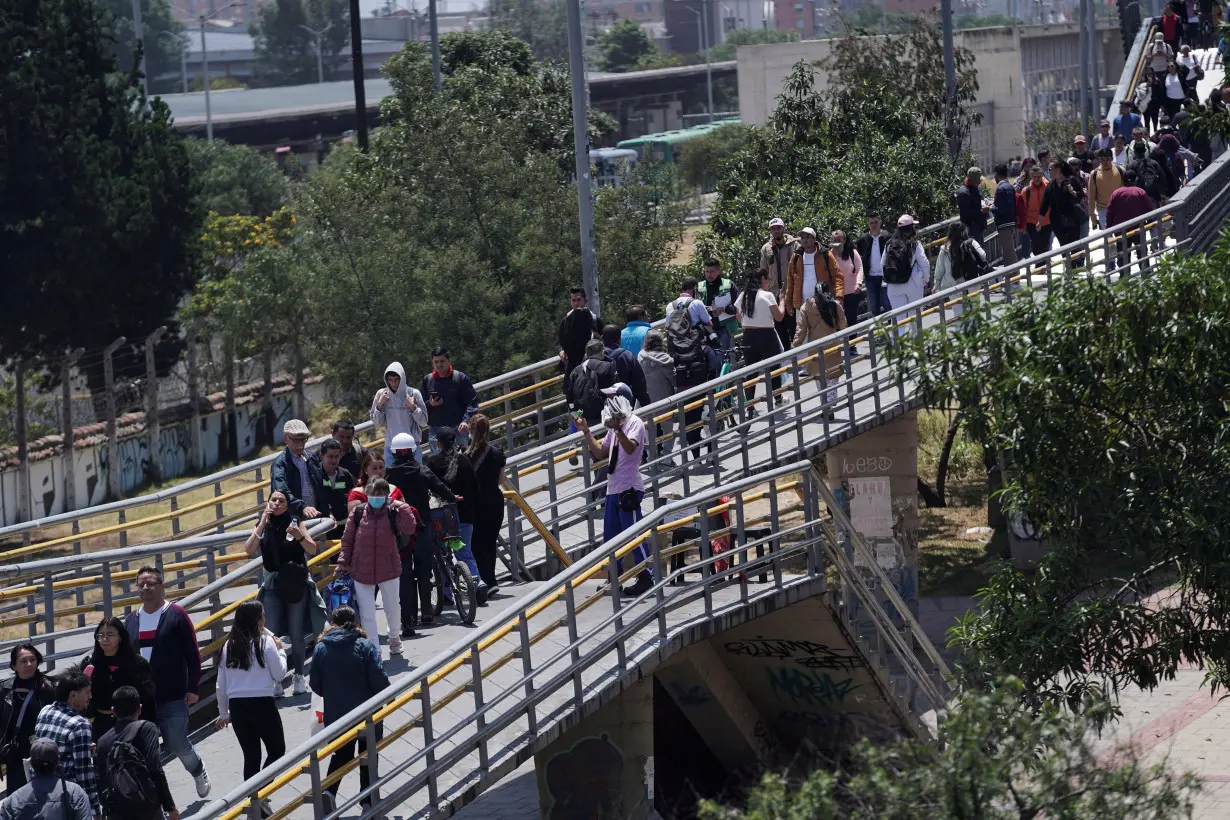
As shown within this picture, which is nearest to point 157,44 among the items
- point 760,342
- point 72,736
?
point 760,342

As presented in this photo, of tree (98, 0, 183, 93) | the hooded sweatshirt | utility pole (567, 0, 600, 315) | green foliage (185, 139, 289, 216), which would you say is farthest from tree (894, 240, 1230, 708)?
tree (98, 0, 183, 93)

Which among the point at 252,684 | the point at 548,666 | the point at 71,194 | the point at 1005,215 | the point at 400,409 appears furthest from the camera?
the point at 71,194

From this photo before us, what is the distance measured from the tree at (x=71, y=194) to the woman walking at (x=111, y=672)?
25.1 m

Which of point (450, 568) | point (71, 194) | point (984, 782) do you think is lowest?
point (450, 568)

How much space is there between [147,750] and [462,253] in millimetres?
17882

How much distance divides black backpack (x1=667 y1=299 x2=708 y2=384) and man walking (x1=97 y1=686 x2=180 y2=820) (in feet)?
26.5

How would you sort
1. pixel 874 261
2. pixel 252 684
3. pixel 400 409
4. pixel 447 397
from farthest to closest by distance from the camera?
pixel 874 261
pixel 447 397
pixel 400 409
pixel 252 684

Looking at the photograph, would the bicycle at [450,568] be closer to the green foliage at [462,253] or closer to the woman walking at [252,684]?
the woman walking at [252,684]

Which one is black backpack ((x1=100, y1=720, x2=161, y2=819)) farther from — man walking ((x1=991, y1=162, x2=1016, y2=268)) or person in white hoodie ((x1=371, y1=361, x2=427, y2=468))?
man walking ((x1=991, y1=162, x2=1016, y2=268))

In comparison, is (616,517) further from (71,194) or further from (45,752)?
(71,194)

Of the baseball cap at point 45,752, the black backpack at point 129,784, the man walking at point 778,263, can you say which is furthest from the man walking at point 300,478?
the man walking at point 778,263

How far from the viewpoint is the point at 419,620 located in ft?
44.2

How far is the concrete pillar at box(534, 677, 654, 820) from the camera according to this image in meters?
13.7

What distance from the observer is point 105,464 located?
35625mm
